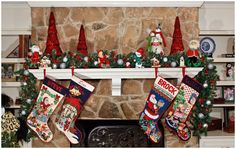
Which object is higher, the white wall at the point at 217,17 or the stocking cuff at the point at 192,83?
the white wall at the point at 217,17

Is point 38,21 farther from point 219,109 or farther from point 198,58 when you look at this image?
point 219,109

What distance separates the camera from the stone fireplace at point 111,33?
11.1 feet

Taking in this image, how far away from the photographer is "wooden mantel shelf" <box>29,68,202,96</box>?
10.4 ft

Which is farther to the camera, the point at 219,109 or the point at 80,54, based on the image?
the point at 219,109

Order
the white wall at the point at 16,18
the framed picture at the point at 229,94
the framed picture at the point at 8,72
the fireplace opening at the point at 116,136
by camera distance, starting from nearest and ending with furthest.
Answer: the fireplace opening at the point at 116,136
the white wall at the point at 16,18
the framed picture at the point at 8,72
the framed picture at the point at 229,94

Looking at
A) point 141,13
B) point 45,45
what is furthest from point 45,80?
point 141,13

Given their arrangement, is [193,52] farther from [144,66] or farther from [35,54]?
[35,54]

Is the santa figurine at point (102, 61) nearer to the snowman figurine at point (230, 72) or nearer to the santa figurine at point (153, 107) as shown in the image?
the santa figurine at point (153, 107)

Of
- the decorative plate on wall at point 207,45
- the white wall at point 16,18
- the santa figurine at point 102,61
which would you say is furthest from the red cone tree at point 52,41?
the decorative plate on wall at point 207,45

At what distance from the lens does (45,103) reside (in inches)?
128

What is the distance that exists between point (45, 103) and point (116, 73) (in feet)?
2.53

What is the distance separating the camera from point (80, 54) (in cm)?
323

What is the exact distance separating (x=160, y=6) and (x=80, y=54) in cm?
98

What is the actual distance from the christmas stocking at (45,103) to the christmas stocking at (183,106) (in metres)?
1.10
